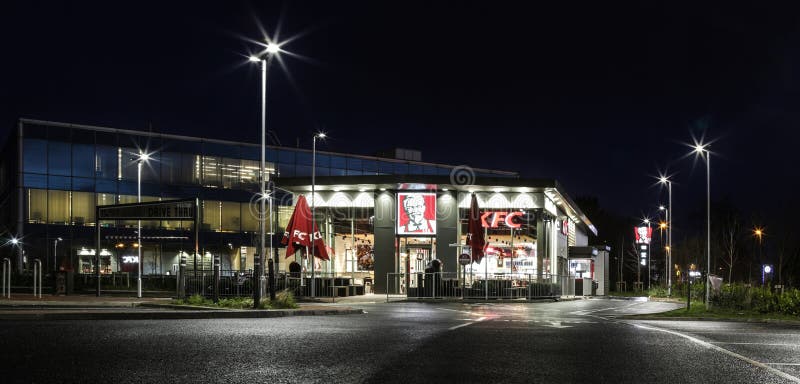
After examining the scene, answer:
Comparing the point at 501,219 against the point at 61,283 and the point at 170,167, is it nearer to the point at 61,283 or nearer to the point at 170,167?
the point at 61,283

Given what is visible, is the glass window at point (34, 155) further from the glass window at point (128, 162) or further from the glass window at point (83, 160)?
the glass window at point (128, 162)

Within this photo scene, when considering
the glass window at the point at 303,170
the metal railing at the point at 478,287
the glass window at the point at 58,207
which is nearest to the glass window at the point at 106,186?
the glass window at the point at 58,207

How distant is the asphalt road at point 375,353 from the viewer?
9.54 m

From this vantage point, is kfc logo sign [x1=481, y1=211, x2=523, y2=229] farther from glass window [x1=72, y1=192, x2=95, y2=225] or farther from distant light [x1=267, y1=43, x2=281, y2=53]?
glass window [x1=72, y1=192, x2=95, y2=225]

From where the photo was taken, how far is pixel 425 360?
11039 millimetres

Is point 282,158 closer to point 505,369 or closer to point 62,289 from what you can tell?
point 62,289

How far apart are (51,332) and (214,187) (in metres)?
54.3

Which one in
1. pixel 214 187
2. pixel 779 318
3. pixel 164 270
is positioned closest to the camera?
pixel 779 318

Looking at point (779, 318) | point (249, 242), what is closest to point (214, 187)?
point (249, 242)

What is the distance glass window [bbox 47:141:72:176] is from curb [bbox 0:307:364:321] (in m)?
41.7

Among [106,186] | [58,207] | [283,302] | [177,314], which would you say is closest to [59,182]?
[58,207]

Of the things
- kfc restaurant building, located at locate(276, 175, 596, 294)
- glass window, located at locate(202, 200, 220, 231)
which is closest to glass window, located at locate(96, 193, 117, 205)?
glass window, located at locate(202, 200, 220, 231)

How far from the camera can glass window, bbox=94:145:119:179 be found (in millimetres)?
61531

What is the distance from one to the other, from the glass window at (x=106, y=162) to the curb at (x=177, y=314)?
4286 cm
